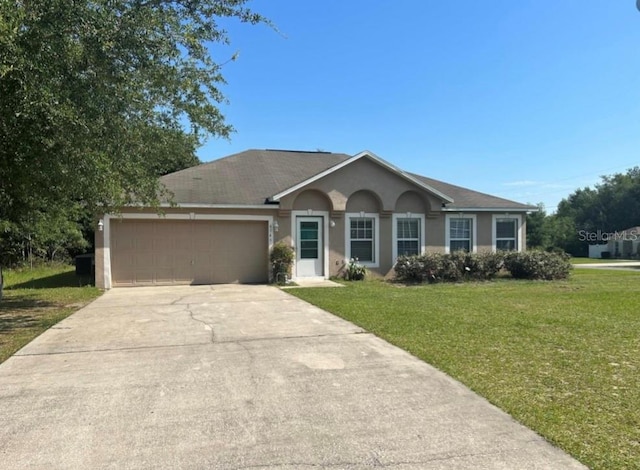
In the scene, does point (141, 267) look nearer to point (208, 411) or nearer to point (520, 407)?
point (208, 411)

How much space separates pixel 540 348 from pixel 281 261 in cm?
987

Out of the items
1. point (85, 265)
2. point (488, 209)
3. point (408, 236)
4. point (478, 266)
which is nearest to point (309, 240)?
point (408, 236)

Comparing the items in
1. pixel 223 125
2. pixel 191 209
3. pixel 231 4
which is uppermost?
pixel 231 4

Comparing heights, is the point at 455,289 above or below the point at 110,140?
below

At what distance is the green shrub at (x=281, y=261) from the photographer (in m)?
15.3

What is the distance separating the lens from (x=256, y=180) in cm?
1783

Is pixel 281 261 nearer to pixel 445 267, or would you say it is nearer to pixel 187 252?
pixel 187 252

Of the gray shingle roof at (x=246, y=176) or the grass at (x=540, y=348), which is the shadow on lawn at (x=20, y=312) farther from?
the grass at (x=540, y=348)

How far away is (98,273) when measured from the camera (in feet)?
47.3

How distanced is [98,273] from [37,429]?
1137 centimetres

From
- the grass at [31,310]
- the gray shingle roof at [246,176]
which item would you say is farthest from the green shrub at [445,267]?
the grass at [31,310]

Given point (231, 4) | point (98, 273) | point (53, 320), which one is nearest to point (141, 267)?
point (98, 273)

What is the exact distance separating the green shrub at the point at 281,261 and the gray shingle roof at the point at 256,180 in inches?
66.1

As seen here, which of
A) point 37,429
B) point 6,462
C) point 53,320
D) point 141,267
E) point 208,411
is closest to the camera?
point 6,462
